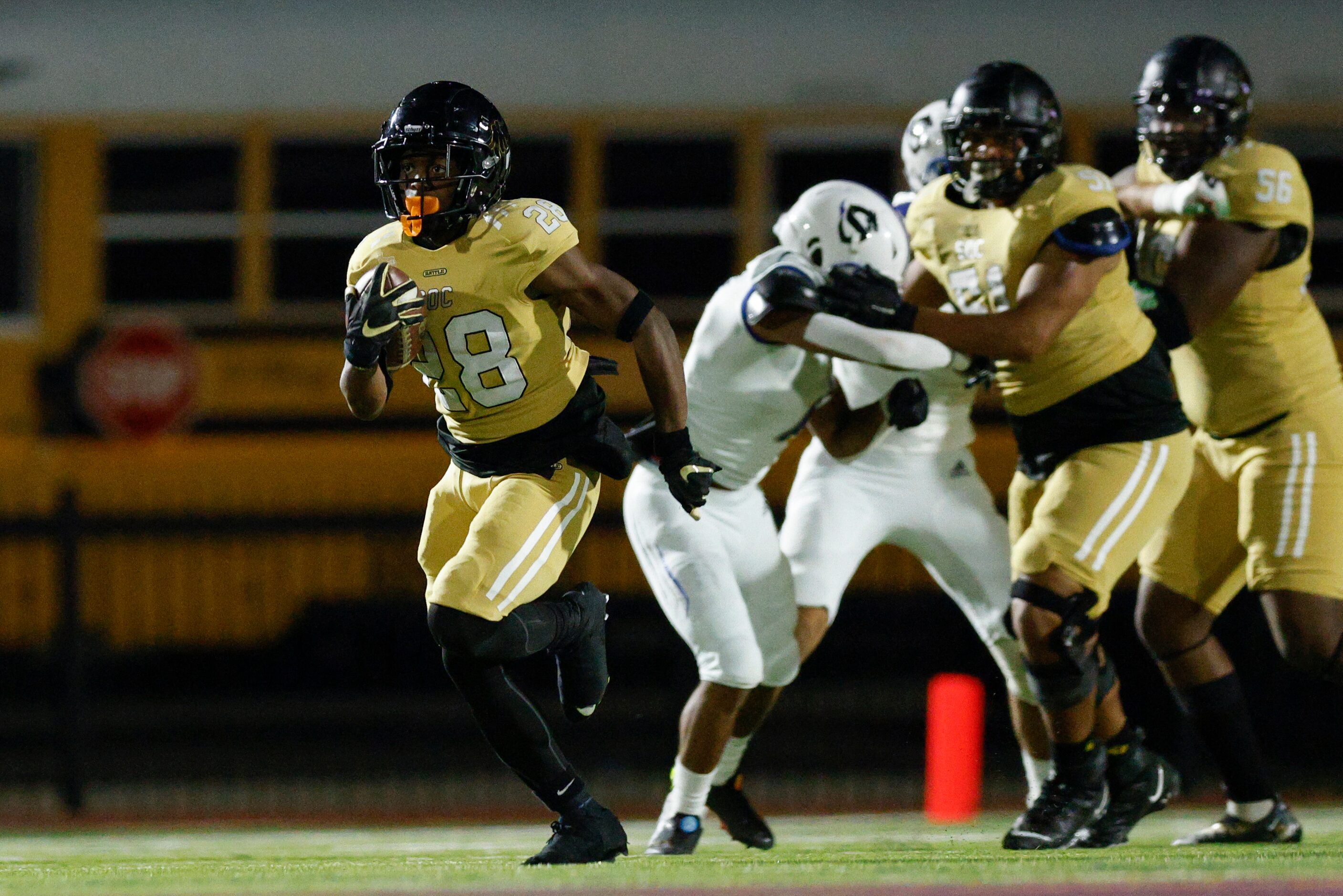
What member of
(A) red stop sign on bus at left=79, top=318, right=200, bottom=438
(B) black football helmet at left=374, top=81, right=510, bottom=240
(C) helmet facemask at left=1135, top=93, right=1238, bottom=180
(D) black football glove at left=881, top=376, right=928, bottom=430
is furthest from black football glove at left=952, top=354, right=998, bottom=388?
(A) red stop sign on bus at left=79, top=318, right=200, bottom=438

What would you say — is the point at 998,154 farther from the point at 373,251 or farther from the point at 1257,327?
the point at 373,251

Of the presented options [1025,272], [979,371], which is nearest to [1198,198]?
[1025,272]

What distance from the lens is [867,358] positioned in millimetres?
5281

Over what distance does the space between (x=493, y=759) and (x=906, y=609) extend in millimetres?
2263

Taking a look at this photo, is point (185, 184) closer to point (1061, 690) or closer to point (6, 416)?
point (6, 416)

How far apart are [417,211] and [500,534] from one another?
816mm

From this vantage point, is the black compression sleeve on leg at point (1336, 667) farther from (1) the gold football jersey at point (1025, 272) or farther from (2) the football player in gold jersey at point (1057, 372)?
(1) the gold football jersey at point (1025, 272)

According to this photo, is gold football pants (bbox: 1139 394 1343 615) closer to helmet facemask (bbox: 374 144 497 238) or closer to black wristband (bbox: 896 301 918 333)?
black wristband (bbox: 896 301 918 333)

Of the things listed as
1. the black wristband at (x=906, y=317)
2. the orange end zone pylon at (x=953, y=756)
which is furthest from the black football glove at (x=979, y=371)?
the orange end zone pylon at (x=953, y=756)

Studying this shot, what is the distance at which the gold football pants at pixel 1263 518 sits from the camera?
5.64m

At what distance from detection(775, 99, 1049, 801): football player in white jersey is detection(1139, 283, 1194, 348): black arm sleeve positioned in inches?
23.3

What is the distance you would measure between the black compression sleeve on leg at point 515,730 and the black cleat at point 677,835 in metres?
0.70

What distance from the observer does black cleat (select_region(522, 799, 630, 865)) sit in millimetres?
4914

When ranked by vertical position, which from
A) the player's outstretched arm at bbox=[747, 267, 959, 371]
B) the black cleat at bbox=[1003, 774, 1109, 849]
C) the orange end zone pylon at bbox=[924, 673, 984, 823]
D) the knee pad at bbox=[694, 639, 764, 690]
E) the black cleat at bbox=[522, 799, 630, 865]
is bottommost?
the orange end zone pylon at bbox=[924, 673, 984, 823]
